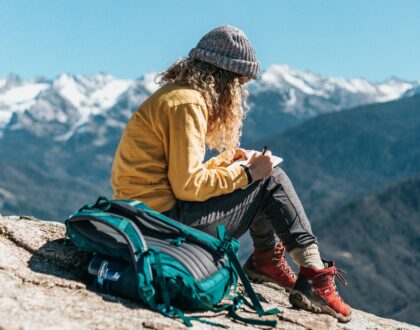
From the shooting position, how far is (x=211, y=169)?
5633mm

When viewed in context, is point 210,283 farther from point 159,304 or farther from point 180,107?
point 180,107

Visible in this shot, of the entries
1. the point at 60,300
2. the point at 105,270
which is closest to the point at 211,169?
the point at 105,270

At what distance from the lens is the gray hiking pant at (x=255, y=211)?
562cm

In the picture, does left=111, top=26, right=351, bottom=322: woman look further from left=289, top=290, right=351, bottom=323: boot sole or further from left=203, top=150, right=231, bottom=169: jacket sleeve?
left=203, top=150, right=231, bottom=169: jacket sleeve

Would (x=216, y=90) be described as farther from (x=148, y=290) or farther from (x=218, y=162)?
(x=148, y=290)

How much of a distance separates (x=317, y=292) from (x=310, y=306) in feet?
0.49

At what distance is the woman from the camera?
17.4 feet

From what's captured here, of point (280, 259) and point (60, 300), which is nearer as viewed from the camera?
point (60, 300)

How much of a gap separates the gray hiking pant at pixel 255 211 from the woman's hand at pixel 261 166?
14cm

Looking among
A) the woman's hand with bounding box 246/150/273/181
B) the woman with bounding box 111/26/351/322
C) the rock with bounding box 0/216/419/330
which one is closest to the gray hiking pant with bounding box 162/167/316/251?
the woman with bounding box 111/26/351/322

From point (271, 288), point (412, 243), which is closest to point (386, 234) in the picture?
point (412, 243)

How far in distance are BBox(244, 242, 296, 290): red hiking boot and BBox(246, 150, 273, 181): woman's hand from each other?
1363mm

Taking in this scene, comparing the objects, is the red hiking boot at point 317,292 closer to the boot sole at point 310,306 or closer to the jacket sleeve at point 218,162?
the boot sole at point 310,306

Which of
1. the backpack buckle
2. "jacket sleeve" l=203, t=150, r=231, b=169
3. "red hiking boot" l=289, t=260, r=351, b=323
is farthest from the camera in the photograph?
"jacket sleeve" l=203, t=150, r=231, b=169
